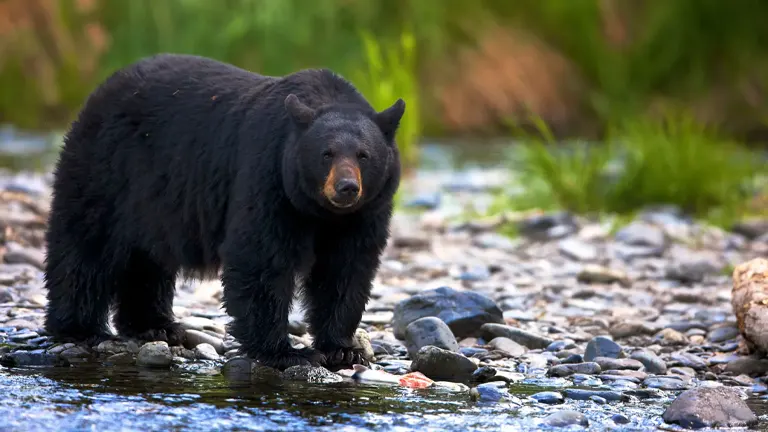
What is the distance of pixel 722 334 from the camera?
546 centimetres

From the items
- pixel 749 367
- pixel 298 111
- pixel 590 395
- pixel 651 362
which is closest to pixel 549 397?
pixel 590 395

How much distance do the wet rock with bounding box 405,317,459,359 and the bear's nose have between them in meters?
0.97

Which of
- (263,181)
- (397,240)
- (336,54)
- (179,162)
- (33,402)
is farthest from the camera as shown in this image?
(336,54)

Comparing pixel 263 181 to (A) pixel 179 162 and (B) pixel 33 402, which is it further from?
(B) pixel 33 402

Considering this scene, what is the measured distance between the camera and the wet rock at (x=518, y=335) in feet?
17.1

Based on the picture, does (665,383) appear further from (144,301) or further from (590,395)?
(144,301)

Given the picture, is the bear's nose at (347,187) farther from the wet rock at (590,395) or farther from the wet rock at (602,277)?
the wet rock at (602,277)

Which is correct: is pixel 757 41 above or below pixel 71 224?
above

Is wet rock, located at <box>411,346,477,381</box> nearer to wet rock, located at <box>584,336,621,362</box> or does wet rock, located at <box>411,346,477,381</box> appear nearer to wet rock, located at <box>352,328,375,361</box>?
wet rock, located at <box>352,328,375,361</box>

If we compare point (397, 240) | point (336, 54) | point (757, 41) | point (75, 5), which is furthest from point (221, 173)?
point (757, 41)

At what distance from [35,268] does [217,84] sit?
85.5 inches

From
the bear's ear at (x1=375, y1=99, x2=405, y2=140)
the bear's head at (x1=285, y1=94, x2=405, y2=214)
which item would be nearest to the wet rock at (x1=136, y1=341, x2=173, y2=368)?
the bear's head at (x1=285, y1=94, x2=405, y2=214)

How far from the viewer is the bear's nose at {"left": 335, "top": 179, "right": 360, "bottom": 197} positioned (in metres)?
4.19

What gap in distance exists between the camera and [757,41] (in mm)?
15984
